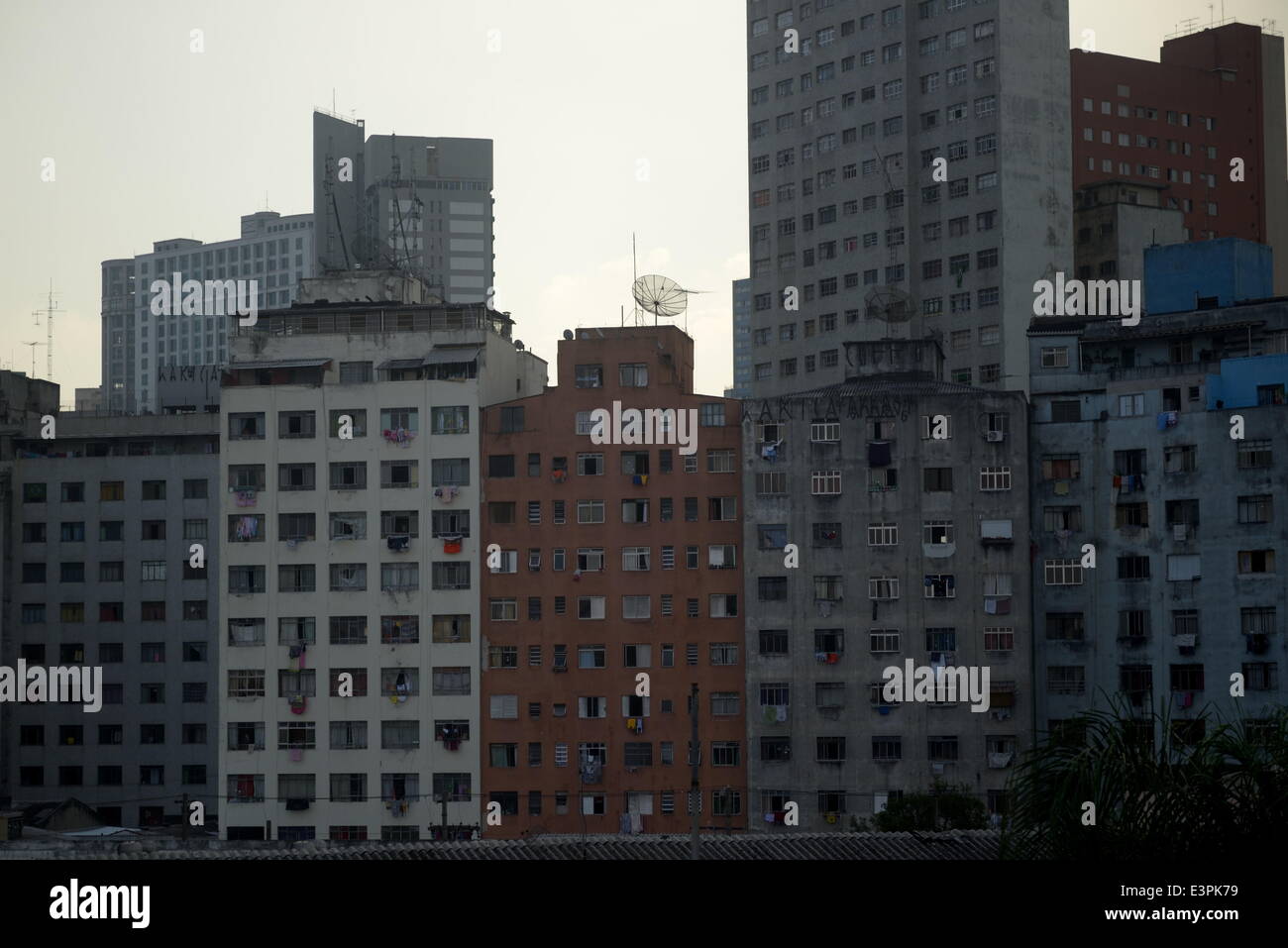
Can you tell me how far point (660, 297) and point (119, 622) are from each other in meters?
45.3

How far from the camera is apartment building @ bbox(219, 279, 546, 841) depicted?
92.1 m

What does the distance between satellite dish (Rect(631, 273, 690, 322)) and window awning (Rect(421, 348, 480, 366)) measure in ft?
31.7

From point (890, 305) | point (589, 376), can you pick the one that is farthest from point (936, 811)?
point (890, 305)

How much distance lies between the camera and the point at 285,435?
9644 centimetres

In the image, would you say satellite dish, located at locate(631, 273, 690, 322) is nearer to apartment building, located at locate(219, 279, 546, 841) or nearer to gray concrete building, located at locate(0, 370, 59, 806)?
apartment building, located at locate(219, 279, 546, 841)

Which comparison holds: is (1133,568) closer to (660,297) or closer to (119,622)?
(660,297)

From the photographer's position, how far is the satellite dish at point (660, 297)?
98000 millimetres

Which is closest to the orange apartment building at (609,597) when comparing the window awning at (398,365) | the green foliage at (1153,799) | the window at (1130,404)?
the window awning at (398,365)


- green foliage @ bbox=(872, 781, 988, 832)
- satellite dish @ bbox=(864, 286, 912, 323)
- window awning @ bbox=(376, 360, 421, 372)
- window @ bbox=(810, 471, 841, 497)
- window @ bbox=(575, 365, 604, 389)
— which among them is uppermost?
satellite dish @ bbox=(864, 286, 912, 323)

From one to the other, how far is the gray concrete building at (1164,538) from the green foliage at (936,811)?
6.92m

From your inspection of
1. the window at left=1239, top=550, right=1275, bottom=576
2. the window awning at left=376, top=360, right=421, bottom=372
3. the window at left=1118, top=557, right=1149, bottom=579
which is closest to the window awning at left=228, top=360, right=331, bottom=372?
the window awning at left=376, top=360, right=421, bottom=372

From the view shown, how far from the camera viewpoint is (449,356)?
98000 millimetres

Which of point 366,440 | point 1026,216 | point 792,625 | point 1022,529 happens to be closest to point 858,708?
point 792,625

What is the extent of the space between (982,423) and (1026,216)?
2074 inches
